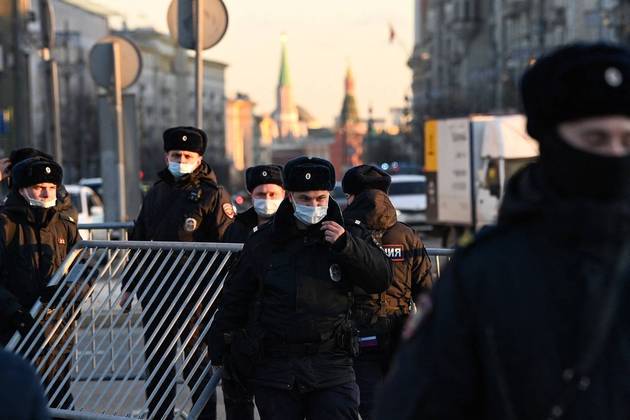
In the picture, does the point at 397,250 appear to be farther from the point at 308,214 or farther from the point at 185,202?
the point at 185,202

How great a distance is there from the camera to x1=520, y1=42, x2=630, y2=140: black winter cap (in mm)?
2988

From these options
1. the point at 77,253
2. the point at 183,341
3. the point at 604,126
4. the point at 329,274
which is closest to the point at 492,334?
the point at 604,126

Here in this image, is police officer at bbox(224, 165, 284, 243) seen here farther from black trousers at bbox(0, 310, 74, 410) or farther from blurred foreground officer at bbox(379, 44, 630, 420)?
blurred foreground officer at bbox(379, 44, 630, 420)

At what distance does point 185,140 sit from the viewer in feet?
30.6

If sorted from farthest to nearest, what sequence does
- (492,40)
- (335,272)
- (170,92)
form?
1. (170,92)
2. (492,40)
3. (335,272)

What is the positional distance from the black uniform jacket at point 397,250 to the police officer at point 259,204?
1.70 feet

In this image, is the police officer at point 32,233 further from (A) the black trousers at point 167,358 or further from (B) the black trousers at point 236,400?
(B) the black trousers at point 236,400

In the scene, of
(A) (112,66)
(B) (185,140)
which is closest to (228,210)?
(B) (185,140)

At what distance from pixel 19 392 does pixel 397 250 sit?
4932 mm

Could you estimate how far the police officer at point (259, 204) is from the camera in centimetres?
824

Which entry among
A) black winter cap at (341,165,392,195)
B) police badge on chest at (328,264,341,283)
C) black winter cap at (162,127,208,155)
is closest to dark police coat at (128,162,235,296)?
black winter cap at (162,127,208,155)

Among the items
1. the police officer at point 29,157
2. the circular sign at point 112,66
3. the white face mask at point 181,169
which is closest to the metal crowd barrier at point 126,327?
the white face mask at point 181,169

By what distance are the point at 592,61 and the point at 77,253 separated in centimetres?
559

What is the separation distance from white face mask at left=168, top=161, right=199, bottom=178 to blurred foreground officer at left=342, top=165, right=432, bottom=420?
4.31 ft
